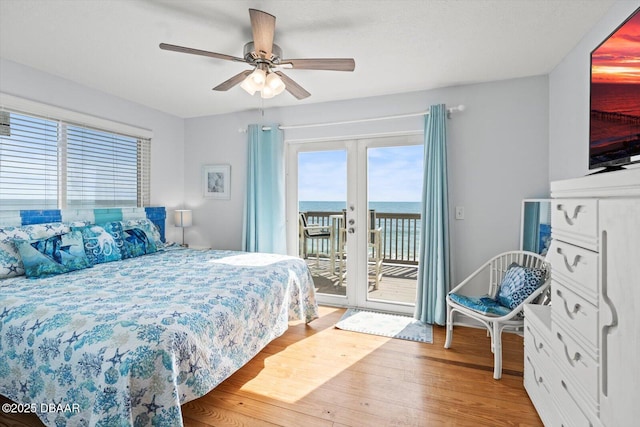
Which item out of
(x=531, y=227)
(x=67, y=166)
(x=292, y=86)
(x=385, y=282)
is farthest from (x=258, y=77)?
(x=531, y=227)

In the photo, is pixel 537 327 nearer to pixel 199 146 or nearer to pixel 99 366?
pixel 99 366

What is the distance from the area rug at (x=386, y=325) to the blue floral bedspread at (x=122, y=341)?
118 cm

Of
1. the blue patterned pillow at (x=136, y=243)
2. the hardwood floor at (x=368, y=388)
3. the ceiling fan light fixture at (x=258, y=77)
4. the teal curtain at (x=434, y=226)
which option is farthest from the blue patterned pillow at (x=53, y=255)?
the teal curtain at (x=434, y=226)

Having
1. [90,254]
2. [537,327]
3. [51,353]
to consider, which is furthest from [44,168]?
[537,327]

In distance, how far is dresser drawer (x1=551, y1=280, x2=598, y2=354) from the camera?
1.19m

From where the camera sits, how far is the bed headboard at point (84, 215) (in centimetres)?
266

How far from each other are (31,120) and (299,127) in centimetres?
260

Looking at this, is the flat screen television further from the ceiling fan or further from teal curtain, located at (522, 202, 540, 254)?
teal curtain, located at (522, 202, 540, 254)

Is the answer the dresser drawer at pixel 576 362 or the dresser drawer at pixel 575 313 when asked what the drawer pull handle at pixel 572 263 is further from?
the dresser drawer at pixel 576 362

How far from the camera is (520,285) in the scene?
2395 millimetres

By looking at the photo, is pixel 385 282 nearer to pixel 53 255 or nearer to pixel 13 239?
pixel 53 255

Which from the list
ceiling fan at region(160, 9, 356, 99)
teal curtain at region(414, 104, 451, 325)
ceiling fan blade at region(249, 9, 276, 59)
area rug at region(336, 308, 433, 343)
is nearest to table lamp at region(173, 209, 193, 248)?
ceiling fan at region(160, 9, 356, 99)

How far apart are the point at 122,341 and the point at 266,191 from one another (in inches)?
107

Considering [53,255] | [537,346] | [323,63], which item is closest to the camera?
[537,346]
